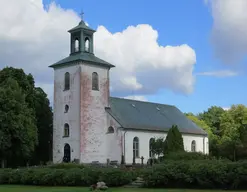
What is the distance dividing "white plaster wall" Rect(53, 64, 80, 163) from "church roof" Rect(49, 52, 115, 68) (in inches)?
26.5

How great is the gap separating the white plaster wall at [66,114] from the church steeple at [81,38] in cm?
236

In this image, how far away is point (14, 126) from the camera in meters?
46.4

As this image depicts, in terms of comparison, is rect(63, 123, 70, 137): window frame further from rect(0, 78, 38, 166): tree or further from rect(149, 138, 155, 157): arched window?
rect(149, 138, 155, 157): arched window

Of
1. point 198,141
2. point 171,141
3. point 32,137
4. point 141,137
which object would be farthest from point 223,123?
point 32,137

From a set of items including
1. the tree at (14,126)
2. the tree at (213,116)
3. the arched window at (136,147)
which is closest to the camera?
the tree at (14,126)

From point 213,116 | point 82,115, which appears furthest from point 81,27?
point 213,116

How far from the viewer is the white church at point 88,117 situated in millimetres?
51688

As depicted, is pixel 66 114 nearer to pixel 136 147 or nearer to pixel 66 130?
pixel 66 130

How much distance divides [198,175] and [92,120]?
2541cm

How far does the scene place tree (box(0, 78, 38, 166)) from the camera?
1823 inches

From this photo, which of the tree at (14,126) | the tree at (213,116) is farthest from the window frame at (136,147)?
the tree at (213,116)

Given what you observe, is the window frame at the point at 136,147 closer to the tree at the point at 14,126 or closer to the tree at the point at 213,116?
the tree at the point at 14,126

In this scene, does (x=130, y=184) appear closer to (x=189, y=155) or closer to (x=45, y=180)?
(x=45, y=180)

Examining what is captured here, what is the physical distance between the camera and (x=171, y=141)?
47750 mm
